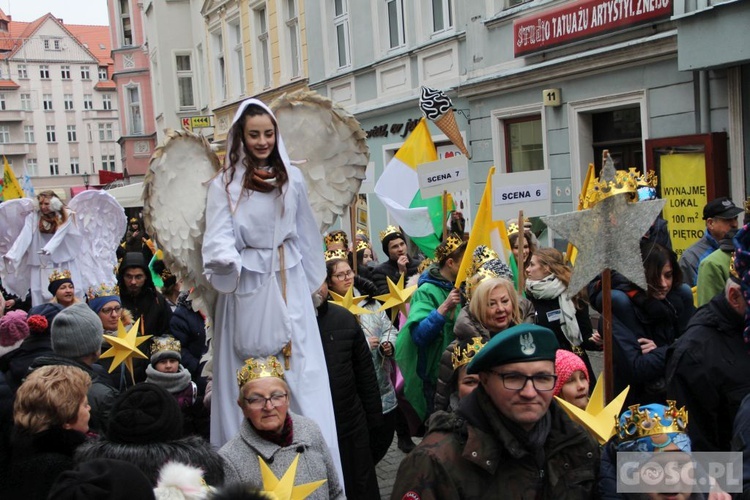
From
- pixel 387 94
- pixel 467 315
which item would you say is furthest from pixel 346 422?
pixel 387 94

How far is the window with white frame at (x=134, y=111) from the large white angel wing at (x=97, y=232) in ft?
127

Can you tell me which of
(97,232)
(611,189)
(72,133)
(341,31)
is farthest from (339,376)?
(72,133)

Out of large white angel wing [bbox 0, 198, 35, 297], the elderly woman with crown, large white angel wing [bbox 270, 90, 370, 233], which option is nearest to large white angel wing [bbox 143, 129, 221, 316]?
large white angel wing [bbox 270, 90, 370, 233]

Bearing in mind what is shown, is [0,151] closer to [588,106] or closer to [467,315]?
[588,106]

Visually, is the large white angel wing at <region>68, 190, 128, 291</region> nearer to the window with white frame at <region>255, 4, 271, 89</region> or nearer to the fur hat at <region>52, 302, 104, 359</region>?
the fur hat at <region>52, 302, 104, 359</region>

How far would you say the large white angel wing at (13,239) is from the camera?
10914 millimetres

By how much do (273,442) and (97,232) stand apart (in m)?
8.47

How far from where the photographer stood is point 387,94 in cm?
1850

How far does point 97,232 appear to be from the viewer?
11812mm

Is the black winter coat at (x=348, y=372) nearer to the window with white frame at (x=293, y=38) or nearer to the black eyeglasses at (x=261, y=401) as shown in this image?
the black eyeglasses at (x=261, y=401)

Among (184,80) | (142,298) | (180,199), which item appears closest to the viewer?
(180,199)

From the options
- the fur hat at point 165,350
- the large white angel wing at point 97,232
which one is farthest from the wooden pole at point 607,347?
the large white angel wing at point 97,232

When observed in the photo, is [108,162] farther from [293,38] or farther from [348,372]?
[348,372]

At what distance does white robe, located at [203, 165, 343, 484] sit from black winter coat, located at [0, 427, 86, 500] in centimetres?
100
